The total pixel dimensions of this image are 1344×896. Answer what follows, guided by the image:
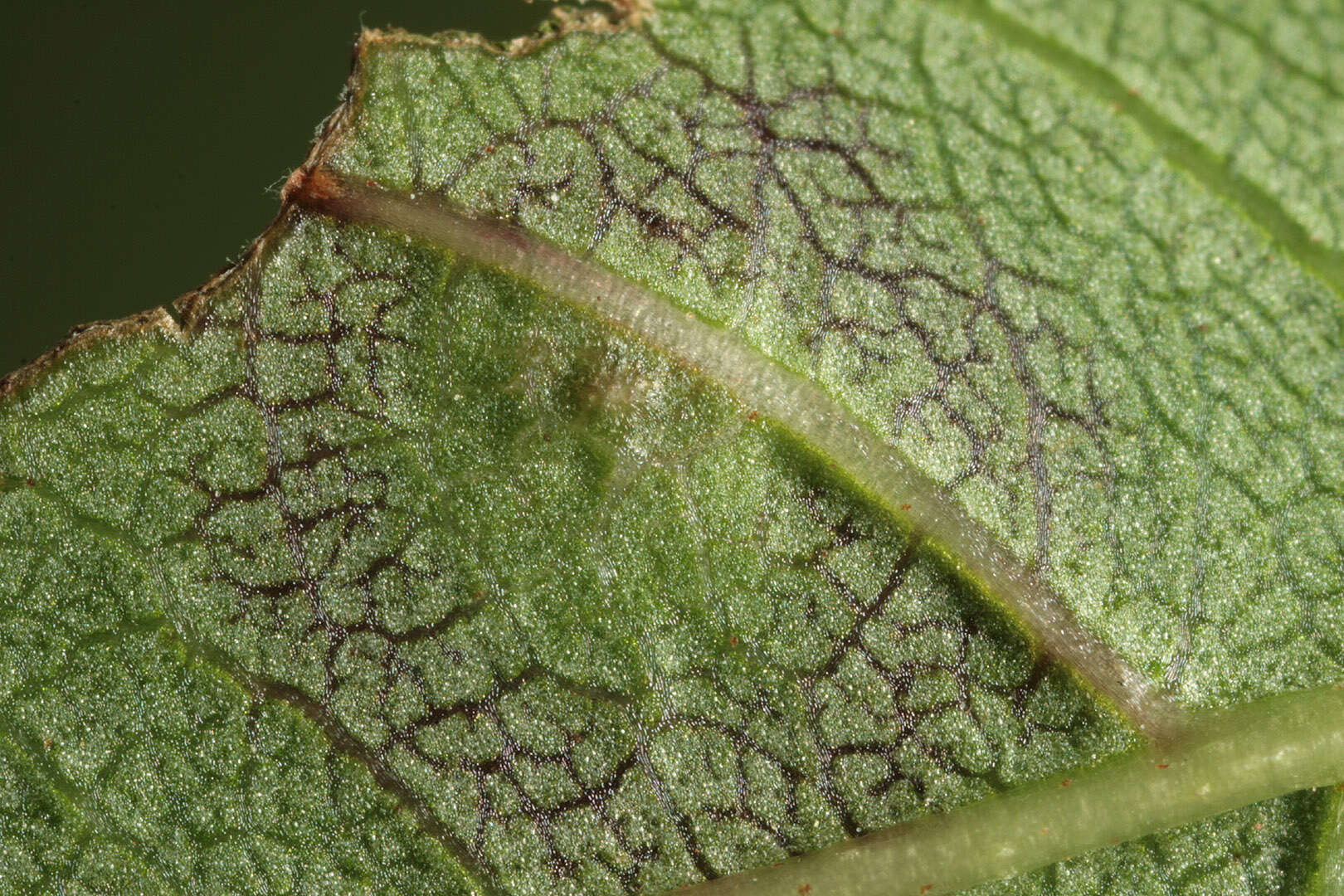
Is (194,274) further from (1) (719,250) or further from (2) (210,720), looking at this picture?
(1) (719,250)

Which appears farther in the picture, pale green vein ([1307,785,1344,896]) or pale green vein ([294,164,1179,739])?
pale green vein ([1307,785,1344,896])

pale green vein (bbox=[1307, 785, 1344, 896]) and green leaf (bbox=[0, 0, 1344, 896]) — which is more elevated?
green leaf (bbox=[0, 0, 1344, 896])

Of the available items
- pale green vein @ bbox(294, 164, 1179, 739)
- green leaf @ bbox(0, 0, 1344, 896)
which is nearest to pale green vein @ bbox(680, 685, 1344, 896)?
green leaf @ bbox(0, 0, 1344, 896)

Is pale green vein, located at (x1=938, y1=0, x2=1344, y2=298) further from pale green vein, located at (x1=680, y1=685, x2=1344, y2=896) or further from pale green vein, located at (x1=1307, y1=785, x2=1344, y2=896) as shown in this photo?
pale green vein, located at (x1=1307, y1=785, x2=1344, y2=896)

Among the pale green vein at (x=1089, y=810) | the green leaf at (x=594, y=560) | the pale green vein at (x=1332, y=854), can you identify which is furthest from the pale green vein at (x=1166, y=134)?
the pale green vein at (x=1332, y=854)

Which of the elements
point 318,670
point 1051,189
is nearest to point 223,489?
point 318,670

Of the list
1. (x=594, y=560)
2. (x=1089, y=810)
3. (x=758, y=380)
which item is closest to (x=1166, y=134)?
(x=758, y=380)

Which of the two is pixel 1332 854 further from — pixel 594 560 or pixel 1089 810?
pixel 594 560
